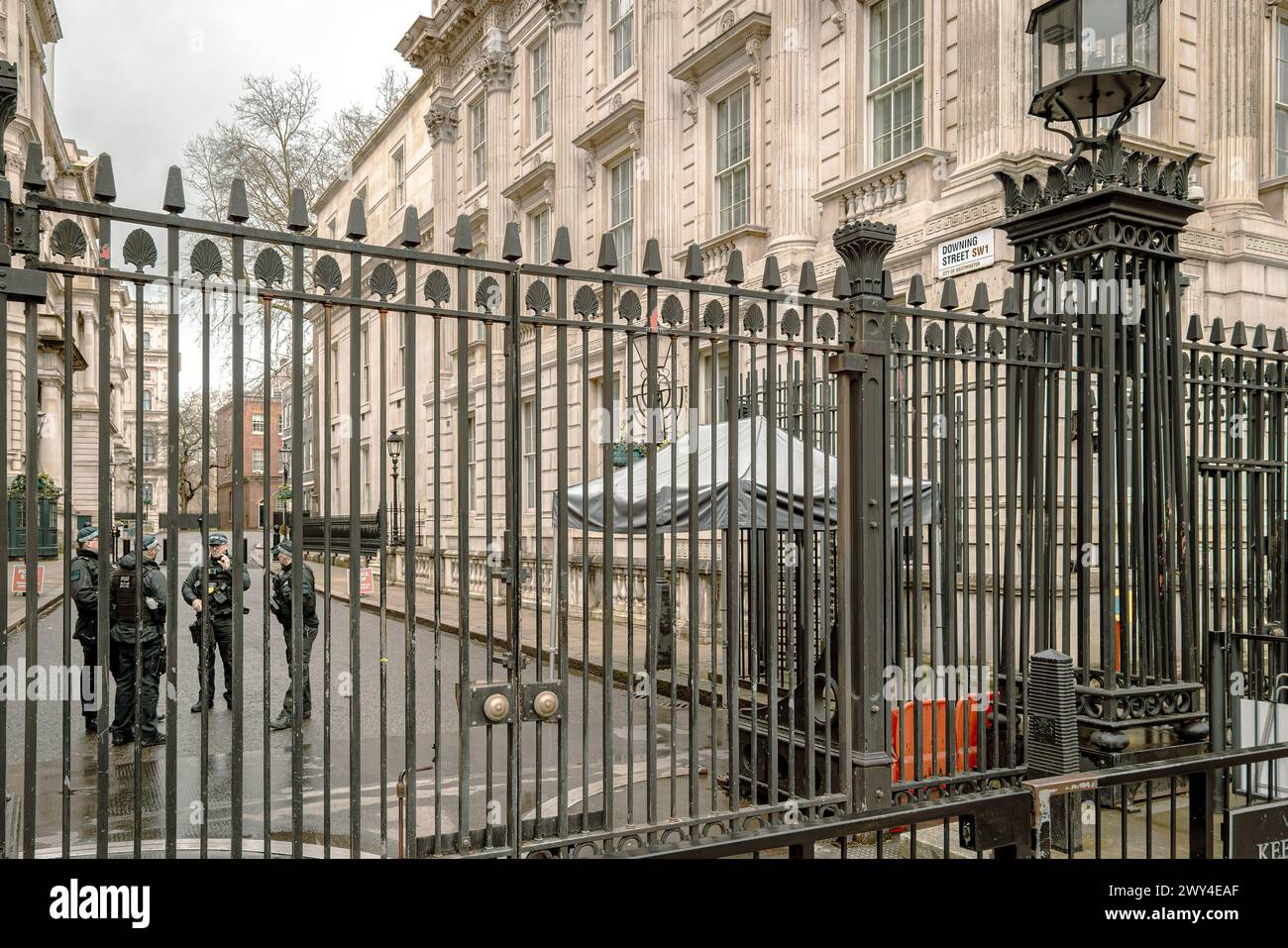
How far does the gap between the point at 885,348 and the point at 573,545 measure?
16565 mm

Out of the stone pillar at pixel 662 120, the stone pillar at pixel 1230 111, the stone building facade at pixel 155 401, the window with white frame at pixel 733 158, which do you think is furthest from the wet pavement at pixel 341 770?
the stone building facade at pixel 155 401

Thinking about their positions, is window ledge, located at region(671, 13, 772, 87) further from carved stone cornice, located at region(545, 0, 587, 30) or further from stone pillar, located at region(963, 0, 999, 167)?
carved stone cornice, located at region(545, 0, 587, 30)

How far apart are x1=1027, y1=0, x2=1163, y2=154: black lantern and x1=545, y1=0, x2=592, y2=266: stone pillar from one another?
18079 mm

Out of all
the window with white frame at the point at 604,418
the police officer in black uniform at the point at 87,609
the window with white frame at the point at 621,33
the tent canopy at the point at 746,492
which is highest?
the window with white frame at the point at 621,33

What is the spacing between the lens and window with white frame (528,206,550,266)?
25.4 m

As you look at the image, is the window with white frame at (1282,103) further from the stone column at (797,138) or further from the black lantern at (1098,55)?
the black lantern at (1098,55)

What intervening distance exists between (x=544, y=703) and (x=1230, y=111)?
14.5m

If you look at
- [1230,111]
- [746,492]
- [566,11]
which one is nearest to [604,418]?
[746,492]

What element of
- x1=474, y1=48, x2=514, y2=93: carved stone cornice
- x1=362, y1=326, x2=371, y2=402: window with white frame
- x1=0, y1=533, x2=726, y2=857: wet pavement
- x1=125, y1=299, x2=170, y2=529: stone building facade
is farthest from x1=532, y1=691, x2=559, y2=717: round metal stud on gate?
x1=125, y1=299, x2=170, y2=529: stone building facade

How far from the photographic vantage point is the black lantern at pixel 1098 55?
19.1 ft

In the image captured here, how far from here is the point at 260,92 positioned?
37.1 metres

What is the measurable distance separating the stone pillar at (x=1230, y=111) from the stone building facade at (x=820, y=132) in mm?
23
